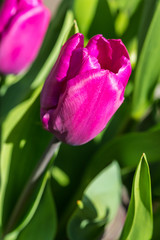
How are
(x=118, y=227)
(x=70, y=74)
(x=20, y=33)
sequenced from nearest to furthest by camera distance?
1. (x=70, y=74)
2. (x=20, y=33)
3. (x=118, y=227)

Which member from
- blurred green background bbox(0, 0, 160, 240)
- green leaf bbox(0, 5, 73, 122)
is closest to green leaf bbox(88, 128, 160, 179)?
blurred green background bbox(0, 0, 160, 240)

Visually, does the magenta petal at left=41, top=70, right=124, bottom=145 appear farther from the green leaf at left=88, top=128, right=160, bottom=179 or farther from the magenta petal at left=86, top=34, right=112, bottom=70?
the green leaf at left=88, top=128, right=160, bottom=179

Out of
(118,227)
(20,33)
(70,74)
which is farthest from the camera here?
(118,227)

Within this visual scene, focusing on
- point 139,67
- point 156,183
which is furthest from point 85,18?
point 156,183

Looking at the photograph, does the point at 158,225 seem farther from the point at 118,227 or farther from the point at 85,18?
the point at 85,18

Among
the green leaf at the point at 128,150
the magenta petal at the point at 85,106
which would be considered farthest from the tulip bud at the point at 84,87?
the green leaf at the point at 128,150

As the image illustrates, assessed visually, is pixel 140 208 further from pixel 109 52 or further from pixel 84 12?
pixel 84 12

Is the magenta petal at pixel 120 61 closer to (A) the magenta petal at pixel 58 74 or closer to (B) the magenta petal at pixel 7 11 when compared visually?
(A) the magenta petal at pixel 58 74
